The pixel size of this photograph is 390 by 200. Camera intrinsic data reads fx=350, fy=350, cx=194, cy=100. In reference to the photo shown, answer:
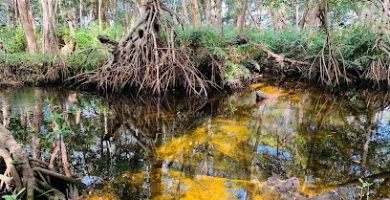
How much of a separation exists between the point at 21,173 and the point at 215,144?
8.22 ft

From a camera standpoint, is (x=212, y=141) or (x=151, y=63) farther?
(x=151, y=63)

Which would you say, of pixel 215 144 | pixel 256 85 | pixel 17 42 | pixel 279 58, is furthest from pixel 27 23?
pixel 215 144

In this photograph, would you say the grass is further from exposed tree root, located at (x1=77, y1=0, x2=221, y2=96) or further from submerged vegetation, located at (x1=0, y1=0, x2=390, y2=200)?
exposed tree root, located at (x1=77, y1=0, x2=221, y2=96)

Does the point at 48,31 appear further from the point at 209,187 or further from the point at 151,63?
the point at 209,187

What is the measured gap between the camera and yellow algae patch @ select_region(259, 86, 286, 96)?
8.25 metres

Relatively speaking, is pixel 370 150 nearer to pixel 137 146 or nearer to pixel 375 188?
pixel 375 188

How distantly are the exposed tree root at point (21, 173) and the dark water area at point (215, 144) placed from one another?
0.47 m

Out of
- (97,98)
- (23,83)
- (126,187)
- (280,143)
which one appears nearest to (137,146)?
(126,187)

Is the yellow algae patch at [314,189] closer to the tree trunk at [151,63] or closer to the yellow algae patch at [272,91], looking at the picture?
the tree trunk at [151,63]

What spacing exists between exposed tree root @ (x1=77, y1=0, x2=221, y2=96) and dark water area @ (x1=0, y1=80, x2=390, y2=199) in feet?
1.74

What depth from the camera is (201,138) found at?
488 centimetres

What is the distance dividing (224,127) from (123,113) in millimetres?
2041

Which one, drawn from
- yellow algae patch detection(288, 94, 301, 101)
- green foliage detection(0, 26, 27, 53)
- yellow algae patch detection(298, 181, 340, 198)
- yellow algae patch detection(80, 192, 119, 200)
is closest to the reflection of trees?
yellow algae patch detection(298, 181, 340, 198)

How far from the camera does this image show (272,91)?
851cm
